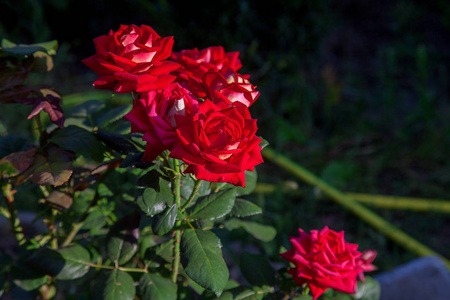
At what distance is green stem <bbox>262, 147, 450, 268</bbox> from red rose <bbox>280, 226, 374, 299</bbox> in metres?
1.14

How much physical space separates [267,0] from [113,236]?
73.3 inches

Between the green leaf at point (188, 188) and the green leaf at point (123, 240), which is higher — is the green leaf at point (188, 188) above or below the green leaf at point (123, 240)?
above

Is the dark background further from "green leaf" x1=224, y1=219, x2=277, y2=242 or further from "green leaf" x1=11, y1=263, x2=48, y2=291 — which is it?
"green leaf" x1=11, y1=263, x2=48, y2=291

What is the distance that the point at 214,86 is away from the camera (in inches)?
25.1

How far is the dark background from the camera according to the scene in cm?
207

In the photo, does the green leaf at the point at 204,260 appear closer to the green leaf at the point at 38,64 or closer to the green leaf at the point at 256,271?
the green leaf at the point at 256,271

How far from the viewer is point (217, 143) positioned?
571 mm

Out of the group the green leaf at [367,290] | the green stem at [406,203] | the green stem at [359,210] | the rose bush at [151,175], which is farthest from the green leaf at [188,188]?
the green stem at [406,203]

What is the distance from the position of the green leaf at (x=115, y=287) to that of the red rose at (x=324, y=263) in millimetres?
290

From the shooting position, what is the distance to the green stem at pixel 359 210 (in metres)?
1.79

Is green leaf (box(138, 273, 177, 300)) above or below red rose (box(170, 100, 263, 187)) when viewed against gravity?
below

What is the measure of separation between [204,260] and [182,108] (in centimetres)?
24

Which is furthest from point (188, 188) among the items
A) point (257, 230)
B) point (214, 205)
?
point (257, 230)

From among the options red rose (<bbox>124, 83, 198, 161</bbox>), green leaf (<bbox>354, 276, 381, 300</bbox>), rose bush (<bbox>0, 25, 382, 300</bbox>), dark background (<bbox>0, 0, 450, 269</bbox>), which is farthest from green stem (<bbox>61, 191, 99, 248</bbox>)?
dark background (<bbox>0, 0, 450, 269</bbox>)
